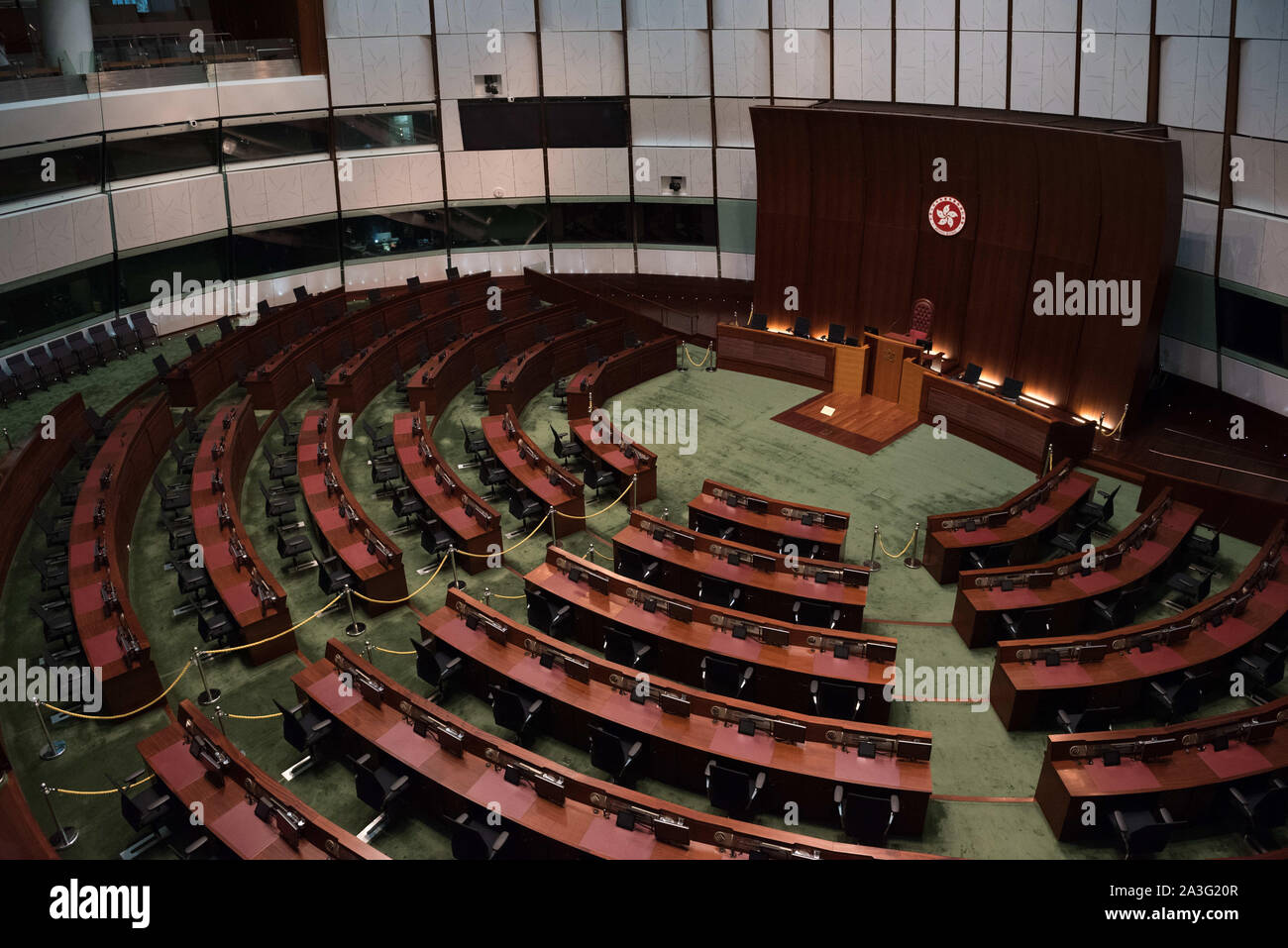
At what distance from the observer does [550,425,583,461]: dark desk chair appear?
13867mm

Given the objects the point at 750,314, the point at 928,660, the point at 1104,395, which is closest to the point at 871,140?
the point at 750,314

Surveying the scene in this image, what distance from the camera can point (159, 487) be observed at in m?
12.1

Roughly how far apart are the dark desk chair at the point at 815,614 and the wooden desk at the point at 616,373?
615 centimetres

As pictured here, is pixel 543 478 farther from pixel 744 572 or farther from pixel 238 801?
pixel 238 801

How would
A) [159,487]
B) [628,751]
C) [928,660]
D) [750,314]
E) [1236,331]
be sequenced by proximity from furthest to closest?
[750,314]
[1236,331]
[159,487]
[928,660]
[628,751]

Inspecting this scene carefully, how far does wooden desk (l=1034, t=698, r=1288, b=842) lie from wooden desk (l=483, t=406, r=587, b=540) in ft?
21.3

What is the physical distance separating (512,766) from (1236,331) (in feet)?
40.7

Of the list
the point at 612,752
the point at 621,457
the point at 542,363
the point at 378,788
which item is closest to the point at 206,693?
the point at 378,788

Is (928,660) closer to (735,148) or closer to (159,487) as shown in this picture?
(159,487)

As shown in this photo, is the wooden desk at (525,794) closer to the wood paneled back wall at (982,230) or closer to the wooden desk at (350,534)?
the wooden desk at (350,534)

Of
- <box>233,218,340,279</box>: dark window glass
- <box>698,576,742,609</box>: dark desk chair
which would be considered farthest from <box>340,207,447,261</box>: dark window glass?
<box>698,576,742,609</box>: dark desk chair

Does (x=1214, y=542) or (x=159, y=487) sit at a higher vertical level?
(x=159, y=487)

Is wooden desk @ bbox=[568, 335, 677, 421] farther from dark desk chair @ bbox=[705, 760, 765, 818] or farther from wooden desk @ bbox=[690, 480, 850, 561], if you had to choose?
dark desk chair @ bbox=[705, 760, 765, 818]

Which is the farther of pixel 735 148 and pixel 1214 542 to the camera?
pixel 735 148
